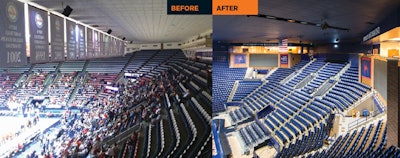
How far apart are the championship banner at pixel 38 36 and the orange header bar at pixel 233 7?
5.17 feet

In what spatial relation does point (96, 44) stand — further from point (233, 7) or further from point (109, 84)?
point (233, 7)

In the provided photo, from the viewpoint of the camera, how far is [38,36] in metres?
3.00

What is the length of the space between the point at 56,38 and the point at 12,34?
0.66 metres

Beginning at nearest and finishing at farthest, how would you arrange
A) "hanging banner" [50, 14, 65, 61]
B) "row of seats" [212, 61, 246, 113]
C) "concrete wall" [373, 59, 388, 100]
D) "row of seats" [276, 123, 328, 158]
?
"hanging banner" [50, 14, 65, 61], "row of seats" [276, 123, 328, 158], "concrete wall" [373, 59, 388, 100], "row of seats" [212, 61, 246, 113]

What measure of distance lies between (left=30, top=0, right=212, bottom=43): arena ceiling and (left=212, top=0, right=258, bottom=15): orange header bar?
0.13 metres

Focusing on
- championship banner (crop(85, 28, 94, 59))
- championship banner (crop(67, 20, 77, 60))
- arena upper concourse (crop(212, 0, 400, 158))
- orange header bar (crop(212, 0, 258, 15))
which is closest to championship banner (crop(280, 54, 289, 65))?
arena upper concourse (crop(212, 0, 400, 158))

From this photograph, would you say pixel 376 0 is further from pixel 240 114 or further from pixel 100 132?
pixel 240 114

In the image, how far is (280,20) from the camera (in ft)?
20.1

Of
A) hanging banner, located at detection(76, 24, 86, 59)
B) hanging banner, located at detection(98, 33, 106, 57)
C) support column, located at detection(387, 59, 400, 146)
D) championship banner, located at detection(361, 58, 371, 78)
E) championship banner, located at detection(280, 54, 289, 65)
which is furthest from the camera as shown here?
championship banner, located at detection(280, 54, 289, 65)

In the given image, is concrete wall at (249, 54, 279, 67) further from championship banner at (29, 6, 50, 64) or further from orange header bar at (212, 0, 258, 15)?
championship banner at (29, 6, 50, 64)

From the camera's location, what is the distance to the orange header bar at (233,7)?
10.2ft

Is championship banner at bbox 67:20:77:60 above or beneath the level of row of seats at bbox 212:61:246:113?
above

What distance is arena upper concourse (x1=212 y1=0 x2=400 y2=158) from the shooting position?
532cm

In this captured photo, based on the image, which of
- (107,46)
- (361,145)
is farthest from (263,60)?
(107,46)
